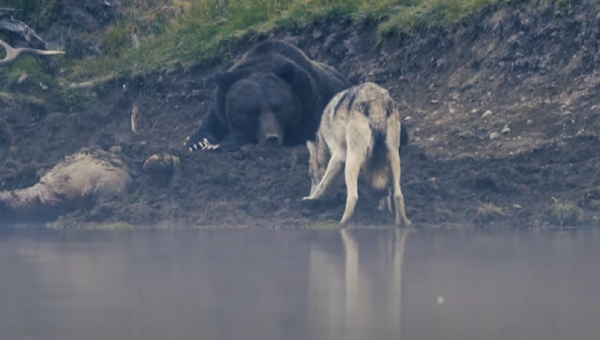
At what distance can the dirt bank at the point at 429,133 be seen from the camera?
15.2 meters

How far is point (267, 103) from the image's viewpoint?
17484mm

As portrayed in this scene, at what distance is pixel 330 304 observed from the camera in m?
8.53

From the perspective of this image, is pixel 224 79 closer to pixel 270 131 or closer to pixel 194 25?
pixel 270 131

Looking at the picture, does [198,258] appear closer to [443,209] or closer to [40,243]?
[40,243]

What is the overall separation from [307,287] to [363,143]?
5185mm

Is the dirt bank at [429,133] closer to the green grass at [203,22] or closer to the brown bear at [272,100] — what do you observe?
the green grass at [203,22]

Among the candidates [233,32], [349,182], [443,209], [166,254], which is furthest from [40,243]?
[233,32]

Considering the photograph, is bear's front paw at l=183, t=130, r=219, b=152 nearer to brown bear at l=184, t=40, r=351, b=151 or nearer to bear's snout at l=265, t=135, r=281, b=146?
brown bear at l=184, t=40, r=351, b=151

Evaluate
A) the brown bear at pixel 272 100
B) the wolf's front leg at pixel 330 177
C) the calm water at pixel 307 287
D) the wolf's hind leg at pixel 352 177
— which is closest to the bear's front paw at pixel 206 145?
the brown bear at pixel 272 100

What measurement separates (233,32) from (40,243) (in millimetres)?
8902

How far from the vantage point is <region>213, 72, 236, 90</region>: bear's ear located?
17906 mm

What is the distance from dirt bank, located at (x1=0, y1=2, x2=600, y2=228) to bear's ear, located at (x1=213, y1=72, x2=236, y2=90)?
1035 millimetres

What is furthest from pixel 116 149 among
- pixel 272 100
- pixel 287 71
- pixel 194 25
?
pixel 194 25

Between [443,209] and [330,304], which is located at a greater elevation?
[443,209]
